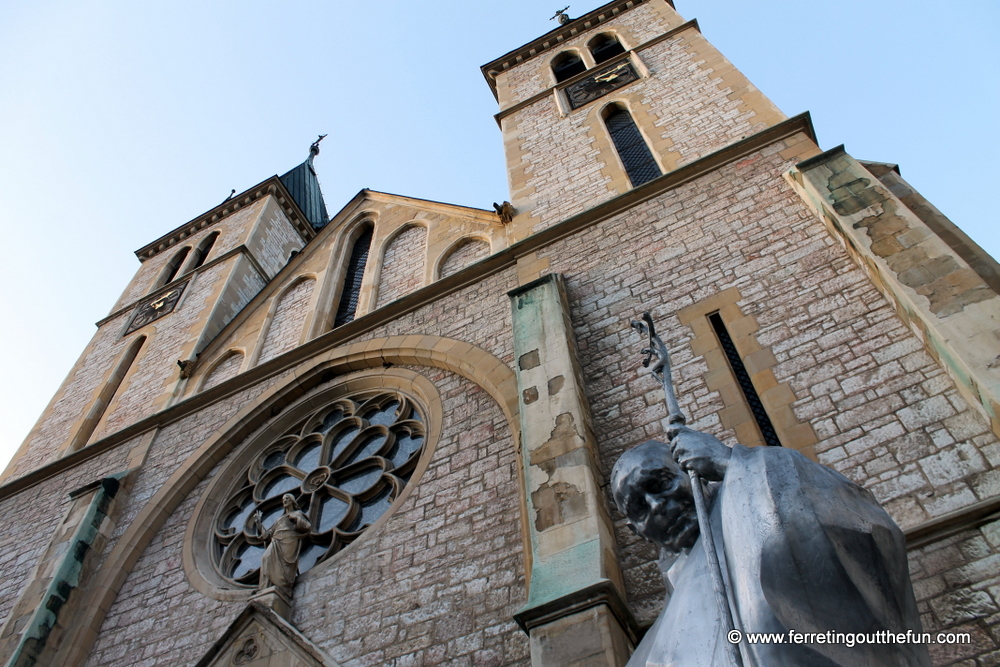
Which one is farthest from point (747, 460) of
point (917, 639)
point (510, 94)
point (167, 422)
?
point (510, 94)

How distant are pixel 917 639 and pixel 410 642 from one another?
3514mm

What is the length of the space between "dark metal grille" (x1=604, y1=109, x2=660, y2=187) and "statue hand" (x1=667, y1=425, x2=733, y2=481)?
20.8 feet

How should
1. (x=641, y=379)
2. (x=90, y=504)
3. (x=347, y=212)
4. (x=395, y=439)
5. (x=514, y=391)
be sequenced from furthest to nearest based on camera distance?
(x=347, y=212)
(x=90, y=504)
(x=395, y=439)
(x=514, y=391)
(x=641, y=379)

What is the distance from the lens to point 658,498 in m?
2.27

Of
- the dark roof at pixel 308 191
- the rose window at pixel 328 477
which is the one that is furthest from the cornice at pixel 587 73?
the dark roof at pixel 308 191

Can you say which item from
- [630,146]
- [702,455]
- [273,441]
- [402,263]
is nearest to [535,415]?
[702,455]

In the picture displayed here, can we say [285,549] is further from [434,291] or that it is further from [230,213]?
[230,213]

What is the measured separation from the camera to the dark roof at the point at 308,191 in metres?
21.3

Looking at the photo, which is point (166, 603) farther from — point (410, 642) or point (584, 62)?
point (584, 62)

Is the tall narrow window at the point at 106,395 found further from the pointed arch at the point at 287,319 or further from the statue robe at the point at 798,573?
the statue robe at the point at 798,573

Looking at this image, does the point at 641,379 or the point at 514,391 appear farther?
the point at 514,391

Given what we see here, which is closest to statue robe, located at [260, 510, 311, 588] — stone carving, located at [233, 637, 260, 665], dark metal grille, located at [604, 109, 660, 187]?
stone carving, located at [233, 637, 260, 665]

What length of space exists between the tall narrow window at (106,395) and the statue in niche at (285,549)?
5.42m

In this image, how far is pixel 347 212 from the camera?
11.7 metres
